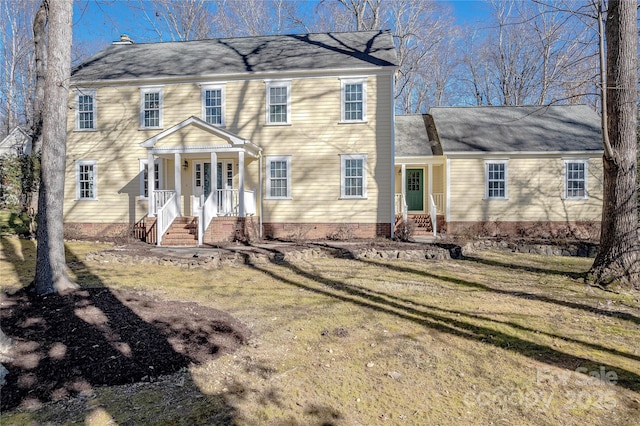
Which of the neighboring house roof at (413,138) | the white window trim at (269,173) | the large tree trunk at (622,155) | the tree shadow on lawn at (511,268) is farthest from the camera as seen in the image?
the neighboring house roof at (413,138)

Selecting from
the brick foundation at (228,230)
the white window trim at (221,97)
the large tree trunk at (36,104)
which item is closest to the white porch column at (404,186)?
the brick foundation at (228,230)

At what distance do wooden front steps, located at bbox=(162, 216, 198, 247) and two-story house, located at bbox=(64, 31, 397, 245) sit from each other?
0.22 ft

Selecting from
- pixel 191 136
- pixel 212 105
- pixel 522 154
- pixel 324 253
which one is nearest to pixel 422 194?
pixel 522 154

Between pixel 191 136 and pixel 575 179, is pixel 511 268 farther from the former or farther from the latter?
pixel 191 136

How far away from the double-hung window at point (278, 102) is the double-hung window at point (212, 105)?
196 centimetres

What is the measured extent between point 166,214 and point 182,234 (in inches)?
36.2

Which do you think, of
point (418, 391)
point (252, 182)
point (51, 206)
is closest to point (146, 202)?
point (252, 182)

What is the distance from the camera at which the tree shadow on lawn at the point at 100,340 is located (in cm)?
348

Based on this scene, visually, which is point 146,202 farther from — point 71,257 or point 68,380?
point 68,380

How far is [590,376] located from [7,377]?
5.69 meters

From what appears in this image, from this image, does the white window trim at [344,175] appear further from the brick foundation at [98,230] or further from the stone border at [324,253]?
the brick foundation at [98,230]

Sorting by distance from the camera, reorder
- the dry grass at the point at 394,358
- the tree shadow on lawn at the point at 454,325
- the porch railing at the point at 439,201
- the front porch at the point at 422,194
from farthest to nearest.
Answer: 1. the porch railing at the point at 439,201
2. the front porch at the point at 422,194
3. the tree shadow on lawn at the point at 454,325
4. the dry grass at the point at 394,358

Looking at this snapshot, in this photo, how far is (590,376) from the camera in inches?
154

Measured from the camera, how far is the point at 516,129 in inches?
669
